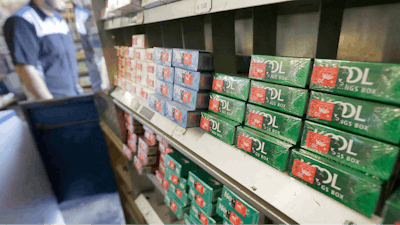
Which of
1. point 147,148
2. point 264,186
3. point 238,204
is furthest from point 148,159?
point 264,186

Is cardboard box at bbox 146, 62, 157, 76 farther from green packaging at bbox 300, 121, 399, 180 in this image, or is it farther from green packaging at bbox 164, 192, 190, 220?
green packaging at bbox 300, 121, 399, 180

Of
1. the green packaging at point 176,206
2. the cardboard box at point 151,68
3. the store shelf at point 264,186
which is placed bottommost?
the green packaging at point 176,206

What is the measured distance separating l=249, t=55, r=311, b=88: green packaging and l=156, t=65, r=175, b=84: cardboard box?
56cm

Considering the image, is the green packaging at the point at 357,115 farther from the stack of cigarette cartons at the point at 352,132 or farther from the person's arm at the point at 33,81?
the person's arm at the point at 33,81

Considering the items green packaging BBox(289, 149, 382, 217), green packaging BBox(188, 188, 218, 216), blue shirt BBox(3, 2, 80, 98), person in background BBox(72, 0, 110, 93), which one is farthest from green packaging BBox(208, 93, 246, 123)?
blue shirt BBox(3, 2, 80, 98)

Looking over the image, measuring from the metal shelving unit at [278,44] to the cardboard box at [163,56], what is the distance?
5.1 inches

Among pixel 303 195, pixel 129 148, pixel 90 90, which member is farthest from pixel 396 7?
pixel 90 90

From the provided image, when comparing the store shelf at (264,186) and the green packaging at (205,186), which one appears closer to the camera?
the store shelf at (264,186)

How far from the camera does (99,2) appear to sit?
2125 millimetres

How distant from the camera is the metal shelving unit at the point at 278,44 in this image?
2.16ft

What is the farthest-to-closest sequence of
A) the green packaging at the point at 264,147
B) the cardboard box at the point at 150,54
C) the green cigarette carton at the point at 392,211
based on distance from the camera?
1. the cardboard box at the point at 150,54
2. the green packaging at the point at 264,147
3. the green cigarette carton at the point at 392,211

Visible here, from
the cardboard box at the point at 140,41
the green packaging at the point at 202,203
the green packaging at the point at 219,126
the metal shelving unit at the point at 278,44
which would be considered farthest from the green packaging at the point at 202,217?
the cardboard box at the point at 140,41

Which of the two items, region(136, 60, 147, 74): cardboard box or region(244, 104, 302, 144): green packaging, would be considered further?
region(136, 60, 147, 74): cardboard box

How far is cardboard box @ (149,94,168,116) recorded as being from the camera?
129 centimetres
